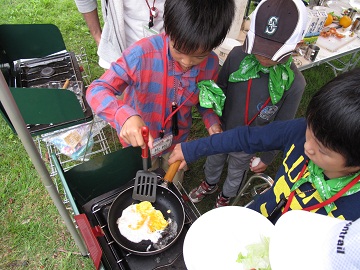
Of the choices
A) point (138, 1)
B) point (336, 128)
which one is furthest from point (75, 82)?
point (336, 128)

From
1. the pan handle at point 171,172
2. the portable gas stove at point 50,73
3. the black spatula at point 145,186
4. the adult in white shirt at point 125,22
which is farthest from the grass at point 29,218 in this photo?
the adult in white shirt at point 125,22

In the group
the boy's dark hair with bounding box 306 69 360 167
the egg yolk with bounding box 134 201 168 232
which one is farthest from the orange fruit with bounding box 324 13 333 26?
the egg yolk with bounding box 134 201 168 232

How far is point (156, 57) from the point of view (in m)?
1.39

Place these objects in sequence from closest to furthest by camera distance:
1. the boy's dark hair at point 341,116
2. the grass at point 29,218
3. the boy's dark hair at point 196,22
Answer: the boy's dark hair at point 341,116 → the boy's dark hair at point 196,22 → the grass at point 29,218

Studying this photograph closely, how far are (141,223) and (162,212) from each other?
0.14 m

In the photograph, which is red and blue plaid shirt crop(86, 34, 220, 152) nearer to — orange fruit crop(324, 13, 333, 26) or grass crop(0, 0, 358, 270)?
grass crop(0, 0, 358, 270)

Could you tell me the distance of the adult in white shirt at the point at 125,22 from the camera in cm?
167

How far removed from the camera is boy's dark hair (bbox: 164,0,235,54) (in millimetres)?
1146

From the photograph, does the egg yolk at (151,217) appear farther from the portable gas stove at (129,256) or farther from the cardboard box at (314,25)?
the cardboard box at (314,25)

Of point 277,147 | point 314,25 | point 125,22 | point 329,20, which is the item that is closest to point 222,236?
point 277,147

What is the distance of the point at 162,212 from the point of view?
1369mm

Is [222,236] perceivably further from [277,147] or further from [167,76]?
[167,76]

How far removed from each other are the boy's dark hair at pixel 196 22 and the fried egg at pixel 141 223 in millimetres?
744

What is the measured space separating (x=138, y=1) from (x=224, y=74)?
67cm
